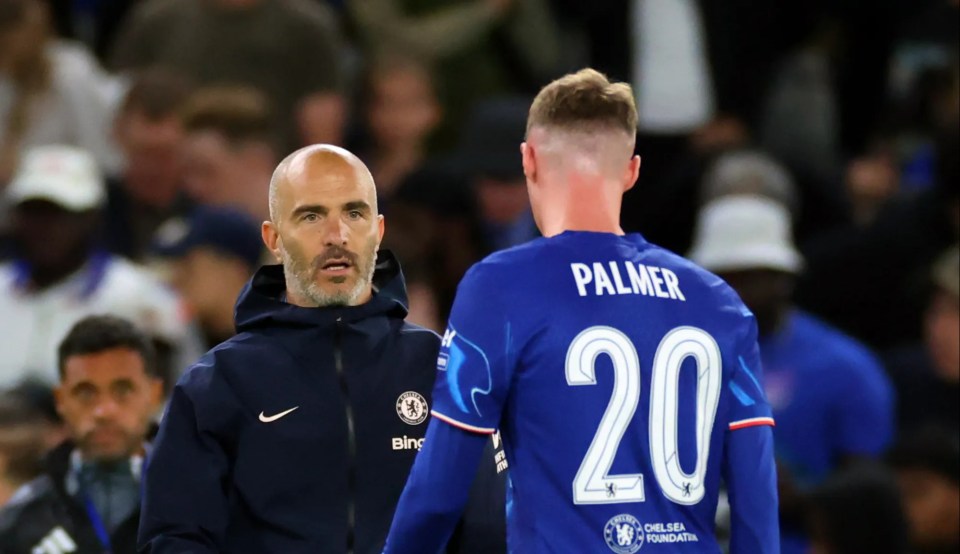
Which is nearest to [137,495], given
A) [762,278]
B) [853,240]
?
[762,278]

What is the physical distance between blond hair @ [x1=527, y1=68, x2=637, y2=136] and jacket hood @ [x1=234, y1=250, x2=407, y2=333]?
0.63 m

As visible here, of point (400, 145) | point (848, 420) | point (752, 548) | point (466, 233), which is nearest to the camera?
point (752, 548)

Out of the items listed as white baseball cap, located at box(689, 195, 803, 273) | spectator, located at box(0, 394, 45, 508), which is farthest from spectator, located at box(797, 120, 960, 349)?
spectator, located at box(0, 394, 45, 508)

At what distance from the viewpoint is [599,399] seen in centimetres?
498

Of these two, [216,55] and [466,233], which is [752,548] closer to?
[466,233]

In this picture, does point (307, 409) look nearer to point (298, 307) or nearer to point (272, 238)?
point (298, 307)

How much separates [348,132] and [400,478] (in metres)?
6.40

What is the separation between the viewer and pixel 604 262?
Answer: 514cm

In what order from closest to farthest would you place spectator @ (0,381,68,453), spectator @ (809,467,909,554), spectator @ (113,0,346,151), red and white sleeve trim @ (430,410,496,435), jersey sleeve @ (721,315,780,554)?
1. red and white sleeve trim @ (430,410,496,435)
2. jersey sleeve @ (721,315,780,554)
3. spectator @ (0,381,68,453)
4. spectator @ (809,467,909,554)
5. spectator @ (113,0,346,151)

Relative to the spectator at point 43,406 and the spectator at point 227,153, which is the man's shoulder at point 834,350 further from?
the spectator at point 43,406

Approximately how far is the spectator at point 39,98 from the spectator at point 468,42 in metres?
1.75

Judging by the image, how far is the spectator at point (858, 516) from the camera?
8328 millimetres

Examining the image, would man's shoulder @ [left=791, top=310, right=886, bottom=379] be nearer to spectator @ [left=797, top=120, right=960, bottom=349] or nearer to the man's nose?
spectator @ [left=797, top=120, right=960, bottom=349]

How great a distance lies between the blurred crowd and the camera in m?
8.70
